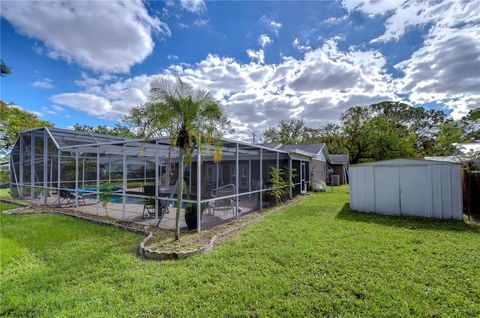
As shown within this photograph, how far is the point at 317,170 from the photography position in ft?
58.4

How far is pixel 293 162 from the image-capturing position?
1291cm

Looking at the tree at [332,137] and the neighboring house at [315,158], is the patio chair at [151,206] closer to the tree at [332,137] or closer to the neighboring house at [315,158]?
the neighboring house at [315,158]

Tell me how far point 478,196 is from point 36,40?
661 inches

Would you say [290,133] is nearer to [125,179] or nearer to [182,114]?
[125,179]

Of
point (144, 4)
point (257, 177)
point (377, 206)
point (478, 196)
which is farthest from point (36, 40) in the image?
point (478, 196)

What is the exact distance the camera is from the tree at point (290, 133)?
112ft

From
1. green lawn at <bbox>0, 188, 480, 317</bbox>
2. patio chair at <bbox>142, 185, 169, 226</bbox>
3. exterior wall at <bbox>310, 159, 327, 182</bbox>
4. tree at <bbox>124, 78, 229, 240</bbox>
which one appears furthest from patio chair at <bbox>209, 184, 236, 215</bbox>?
exterior wall at <bbox>310, 159, 327, 182</bbox>

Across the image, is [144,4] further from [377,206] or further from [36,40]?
[377,206]

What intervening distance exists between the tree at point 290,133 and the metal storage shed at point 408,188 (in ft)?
83.7

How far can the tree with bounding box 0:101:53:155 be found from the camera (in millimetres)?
15297

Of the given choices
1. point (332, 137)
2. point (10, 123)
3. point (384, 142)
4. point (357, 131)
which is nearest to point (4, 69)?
point (10, 123)

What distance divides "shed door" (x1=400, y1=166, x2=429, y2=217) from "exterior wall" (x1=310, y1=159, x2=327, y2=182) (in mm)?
8600

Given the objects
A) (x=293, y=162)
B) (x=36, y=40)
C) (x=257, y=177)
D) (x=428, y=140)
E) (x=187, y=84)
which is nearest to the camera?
(x=187, y=84)

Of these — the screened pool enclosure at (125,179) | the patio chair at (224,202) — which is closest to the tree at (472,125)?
the screened pool enclosure at (125,179)
